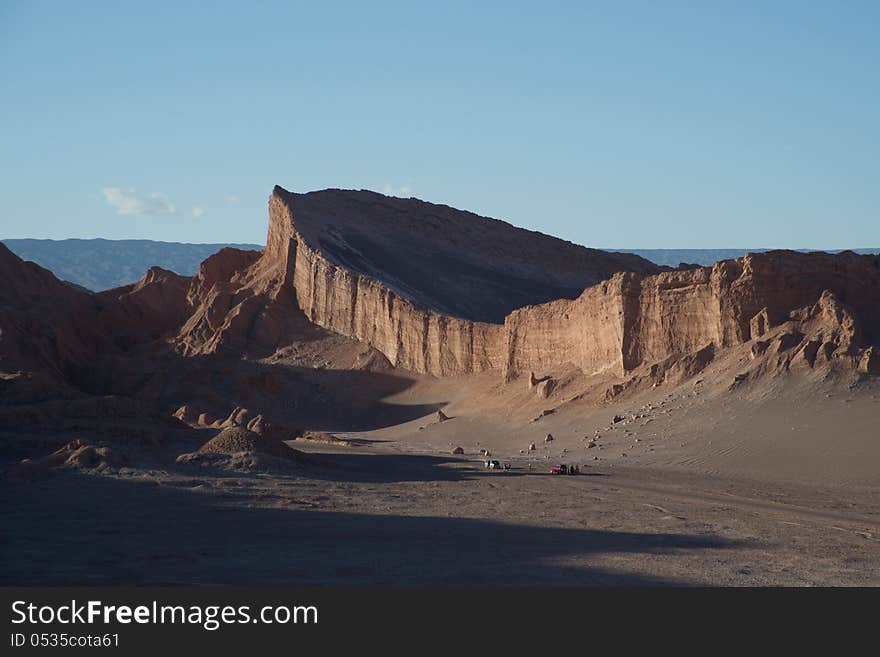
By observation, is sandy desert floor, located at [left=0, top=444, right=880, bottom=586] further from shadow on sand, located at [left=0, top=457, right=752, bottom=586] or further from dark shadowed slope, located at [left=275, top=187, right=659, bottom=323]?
dark shadowed slope, located at [left=275, top=187, right=659, bottom=323]

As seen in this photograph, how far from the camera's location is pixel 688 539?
20.9m

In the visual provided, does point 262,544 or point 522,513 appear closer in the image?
point 262,544

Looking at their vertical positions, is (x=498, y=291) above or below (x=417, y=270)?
below

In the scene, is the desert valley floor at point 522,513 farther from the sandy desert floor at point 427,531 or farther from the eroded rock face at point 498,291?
the eroded rock face at point 498,291

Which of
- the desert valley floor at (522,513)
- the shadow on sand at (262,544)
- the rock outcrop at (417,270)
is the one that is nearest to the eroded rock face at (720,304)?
the desert valley floor at (522,513)

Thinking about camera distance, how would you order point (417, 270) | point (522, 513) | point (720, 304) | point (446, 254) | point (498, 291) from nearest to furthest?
point (522, 513)
point (720, 304)
point (417, 270)
point (498, 291)
point (446, 254)

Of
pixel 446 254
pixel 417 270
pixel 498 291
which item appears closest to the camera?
pixel 417 270

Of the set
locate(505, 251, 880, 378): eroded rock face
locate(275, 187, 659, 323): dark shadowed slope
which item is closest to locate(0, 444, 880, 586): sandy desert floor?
locate(505, 251, 880, 378): eroded rock face

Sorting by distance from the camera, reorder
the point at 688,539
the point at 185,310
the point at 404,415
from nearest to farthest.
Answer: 1. the point at 688,539
2. the point at 404,415
3. the point at 185,310

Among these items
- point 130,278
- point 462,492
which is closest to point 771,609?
point 462,492

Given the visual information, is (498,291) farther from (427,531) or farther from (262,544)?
(262,544)

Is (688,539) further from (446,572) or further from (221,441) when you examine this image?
(221,441)

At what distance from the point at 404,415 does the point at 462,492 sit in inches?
955

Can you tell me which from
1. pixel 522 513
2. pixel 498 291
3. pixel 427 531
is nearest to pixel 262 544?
pixel 427 531
